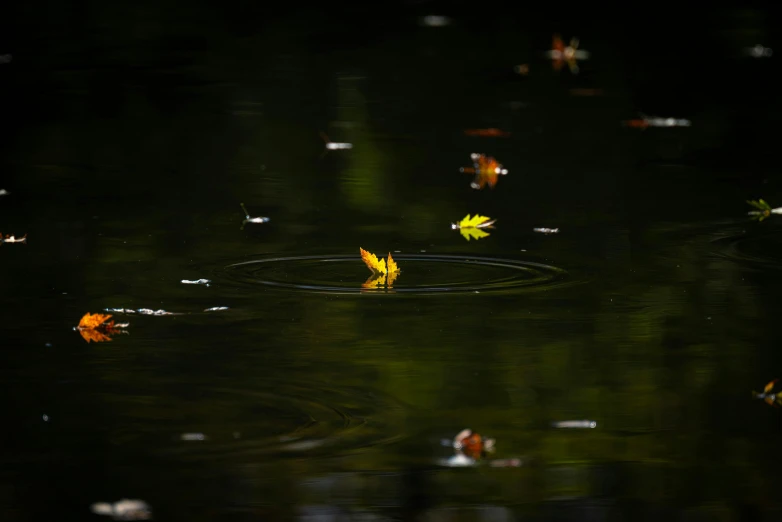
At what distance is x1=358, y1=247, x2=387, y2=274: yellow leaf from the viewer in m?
7.43

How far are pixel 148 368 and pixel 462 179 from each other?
4.61m

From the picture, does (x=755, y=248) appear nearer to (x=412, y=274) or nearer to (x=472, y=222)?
Answer: (x=472, y=222)

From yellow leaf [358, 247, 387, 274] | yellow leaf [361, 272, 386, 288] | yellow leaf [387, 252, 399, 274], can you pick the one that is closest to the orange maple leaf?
yellow leaf [361, 272, 386, 288]

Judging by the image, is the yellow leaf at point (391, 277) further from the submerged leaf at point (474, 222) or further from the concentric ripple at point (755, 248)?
the concentric ripple at point (755, 248)

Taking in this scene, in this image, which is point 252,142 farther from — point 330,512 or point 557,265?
point 330,512

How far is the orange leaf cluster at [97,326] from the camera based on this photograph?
6.40 metres

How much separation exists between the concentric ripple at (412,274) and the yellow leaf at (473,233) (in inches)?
22.2

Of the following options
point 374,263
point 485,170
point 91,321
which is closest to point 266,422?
point 91,321

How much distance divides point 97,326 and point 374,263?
4.72 ft

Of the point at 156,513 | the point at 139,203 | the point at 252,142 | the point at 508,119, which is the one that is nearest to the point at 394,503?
the point at 156,513

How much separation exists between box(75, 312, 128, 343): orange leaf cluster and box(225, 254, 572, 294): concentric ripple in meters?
0.89

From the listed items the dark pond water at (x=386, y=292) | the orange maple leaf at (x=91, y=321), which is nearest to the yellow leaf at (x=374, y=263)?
the dark pond water at (x=386, y=292)

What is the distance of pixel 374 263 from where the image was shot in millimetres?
7480

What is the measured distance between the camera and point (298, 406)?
5301 millimetres
